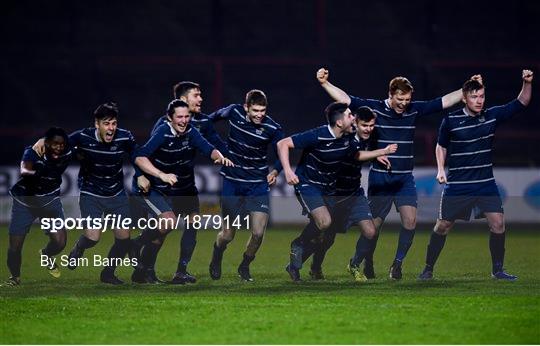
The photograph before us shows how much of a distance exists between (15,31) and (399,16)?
29.0 ft

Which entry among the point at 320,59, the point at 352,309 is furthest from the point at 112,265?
the point at 320,59

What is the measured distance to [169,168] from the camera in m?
12.1

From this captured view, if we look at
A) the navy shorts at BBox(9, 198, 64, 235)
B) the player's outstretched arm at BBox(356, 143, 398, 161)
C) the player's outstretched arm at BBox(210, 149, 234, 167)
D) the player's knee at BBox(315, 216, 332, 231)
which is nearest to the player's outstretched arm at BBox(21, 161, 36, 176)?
the navy shorts at BBox(9, 198, 64, 235)

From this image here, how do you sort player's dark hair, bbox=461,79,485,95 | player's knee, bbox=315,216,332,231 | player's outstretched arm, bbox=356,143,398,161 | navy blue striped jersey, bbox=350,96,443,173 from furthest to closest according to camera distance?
navy blue striped jersey, bbox=350,96,443,173, player's knee, bbox=315,216,332,231, player's dark hair, bbox=461,79,485,95, player's outstretched arm, bbox=356,143,398,161

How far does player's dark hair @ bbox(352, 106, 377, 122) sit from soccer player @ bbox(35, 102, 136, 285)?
232 cm

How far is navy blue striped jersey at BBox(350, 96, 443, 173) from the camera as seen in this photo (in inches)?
489

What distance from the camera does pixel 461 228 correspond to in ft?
65.8

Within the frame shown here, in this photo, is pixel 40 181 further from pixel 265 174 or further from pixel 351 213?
pixel 351 213

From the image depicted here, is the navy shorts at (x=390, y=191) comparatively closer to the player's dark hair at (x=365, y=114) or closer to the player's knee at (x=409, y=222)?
the player's knee at (x=409, y=222)

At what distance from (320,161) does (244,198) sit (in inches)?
36.7

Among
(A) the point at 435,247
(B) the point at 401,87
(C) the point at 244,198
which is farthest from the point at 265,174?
(A) the point at 435,247

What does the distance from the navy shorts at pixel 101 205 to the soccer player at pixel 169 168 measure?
0.29 meters

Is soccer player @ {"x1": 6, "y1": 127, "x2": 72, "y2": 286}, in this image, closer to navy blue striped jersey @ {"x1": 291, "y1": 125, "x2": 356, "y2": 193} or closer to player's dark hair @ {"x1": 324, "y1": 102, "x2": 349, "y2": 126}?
navy blue striped jersey @ {"x1": 291, "y1": 125, "x2": 356, "y2": 193}

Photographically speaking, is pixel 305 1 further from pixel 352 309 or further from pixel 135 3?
pixel 352 309
